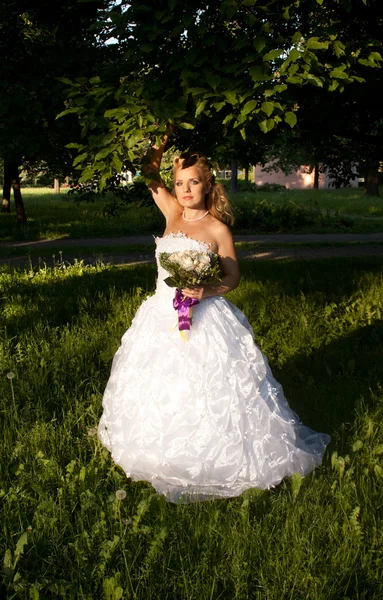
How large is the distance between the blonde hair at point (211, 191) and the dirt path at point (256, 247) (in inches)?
287

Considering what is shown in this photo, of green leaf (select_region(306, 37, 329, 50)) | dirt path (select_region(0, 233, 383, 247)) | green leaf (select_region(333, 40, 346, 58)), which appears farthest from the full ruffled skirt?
dirt path (select_region(0, 233, 383, 247))

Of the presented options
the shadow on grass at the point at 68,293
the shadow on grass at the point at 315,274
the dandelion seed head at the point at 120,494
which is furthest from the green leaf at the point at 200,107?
the shadow on grass at the point at 315,274

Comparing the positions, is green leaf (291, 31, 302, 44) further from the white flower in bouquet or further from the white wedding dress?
the white flower in bouquet

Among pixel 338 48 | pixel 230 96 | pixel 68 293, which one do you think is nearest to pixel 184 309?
pixel 230 96

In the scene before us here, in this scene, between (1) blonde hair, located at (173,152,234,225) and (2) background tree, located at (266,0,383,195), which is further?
(2) background tree, located at (266,0,383,195)

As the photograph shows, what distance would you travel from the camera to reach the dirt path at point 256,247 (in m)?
12.1

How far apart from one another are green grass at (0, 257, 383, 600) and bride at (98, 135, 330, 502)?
15 cm

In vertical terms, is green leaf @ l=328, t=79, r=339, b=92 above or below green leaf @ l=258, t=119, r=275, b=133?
above


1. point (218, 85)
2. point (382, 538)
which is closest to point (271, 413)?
point (382, 538)

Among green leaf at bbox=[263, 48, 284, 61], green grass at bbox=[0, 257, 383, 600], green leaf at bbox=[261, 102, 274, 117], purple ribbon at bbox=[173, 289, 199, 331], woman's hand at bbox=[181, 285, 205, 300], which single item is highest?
green leaf at bbox=[263, 48, 284, 61]

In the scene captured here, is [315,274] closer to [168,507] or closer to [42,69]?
[42,69]

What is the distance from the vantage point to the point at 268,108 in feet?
14.9

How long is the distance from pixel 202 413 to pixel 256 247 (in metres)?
10.3

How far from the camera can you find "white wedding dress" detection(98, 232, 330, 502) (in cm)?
364
